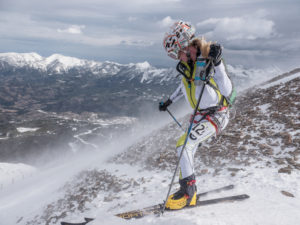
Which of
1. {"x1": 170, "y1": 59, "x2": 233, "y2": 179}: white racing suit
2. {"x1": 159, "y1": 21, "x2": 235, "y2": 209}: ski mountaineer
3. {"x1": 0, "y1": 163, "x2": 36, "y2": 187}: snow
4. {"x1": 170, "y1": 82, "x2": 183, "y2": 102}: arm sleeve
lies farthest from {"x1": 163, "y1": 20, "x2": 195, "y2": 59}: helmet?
{"x1": 0, "y1": 163, "x2": 36, "y2": 187}: snow

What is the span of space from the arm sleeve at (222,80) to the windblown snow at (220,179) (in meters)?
3.17

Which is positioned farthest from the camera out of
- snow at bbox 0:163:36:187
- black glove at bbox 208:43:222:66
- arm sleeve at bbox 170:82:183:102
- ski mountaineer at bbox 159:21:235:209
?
snow at bbox 0:163:36:187

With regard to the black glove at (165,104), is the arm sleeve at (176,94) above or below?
above

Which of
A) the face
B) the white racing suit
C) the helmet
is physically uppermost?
the helmet

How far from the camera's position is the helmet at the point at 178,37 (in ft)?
17.9

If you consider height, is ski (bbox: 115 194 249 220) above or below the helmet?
below

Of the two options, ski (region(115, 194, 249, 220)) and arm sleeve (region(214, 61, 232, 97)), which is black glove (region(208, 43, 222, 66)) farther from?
ski (region(115, 194, 249, 220))

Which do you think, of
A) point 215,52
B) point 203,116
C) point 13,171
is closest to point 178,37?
point 215,52

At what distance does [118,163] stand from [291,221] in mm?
→ 13208

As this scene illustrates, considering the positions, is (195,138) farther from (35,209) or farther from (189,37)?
(35,209)

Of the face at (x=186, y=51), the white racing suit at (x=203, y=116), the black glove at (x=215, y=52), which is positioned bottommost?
the white racing suit at (x=203, y=116)

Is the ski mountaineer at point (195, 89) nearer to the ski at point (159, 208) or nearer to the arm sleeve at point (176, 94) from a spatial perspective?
the ski at point (159, 208)

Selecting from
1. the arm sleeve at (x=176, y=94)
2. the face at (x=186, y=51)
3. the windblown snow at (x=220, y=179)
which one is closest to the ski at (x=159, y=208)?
the windblown snow at (x=220, y=179)

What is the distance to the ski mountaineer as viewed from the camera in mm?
5215
